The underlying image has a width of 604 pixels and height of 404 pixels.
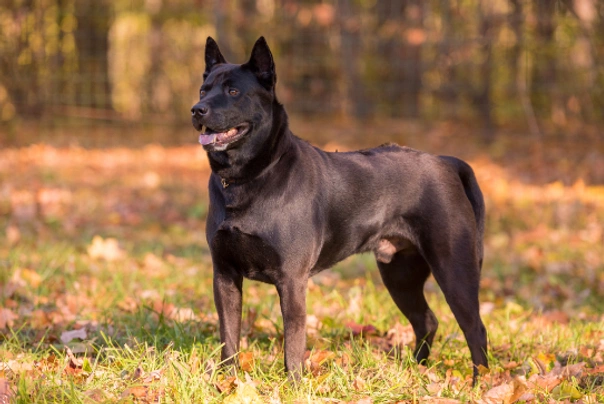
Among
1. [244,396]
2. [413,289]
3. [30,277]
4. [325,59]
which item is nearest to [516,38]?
[325,59]

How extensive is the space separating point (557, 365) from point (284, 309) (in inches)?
54.9

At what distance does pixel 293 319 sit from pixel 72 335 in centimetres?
120

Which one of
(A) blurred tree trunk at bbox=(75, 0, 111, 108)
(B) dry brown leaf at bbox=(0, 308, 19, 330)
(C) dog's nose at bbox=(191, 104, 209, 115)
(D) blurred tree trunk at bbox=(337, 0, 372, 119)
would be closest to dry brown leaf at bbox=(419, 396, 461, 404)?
(C) dog's nose at bbox=(191, 104, 209, 115)

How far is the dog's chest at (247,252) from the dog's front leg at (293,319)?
0.07 m

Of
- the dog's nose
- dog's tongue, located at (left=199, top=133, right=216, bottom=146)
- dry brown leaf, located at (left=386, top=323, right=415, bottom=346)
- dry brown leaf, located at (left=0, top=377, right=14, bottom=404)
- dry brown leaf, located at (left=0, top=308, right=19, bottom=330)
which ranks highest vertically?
the dog's nose

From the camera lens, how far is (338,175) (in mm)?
3502

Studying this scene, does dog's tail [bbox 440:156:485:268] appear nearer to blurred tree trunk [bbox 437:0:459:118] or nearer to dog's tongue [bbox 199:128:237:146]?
dog's tongue [bbox 199:128:237:146]

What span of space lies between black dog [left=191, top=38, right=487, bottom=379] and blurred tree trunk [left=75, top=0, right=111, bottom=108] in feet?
34.3

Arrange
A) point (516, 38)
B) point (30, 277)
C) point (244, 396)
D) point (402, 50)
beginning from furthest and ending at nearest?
point (402, 50) → point (516, 38) → point (30, 277) → point (244, 396)

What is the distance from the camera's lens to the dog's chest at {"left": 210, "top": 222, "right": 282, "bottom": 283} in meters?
3.17

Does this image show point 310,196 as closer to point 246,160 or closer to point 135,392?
point 246,160

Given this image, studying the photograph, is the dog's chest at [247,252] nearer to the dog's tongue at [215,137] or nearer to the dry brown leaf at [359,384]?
the dog's tongue at [215,137]

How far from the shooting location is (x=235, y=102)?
3.27m

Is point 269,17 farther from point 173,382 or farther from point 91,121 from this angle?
point 173,382
